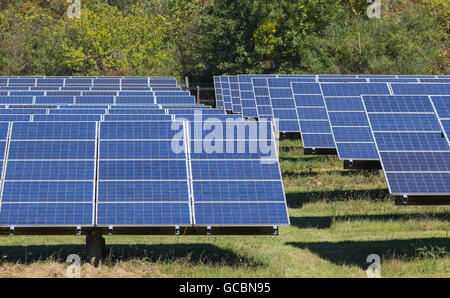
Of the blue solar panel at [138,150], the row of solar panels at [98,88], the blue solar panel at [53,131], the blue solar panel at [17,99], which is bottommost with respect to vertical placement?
the blue solar panel at [138,150]

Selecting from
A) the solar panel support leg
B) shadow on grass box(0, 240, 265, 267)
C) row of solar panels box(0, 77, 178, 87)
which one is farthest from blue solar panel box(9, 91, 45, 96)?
the solar panel support leg

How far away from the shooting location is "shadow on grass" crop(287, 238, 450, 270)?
1661cm

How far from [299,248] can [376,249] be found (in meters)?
1.73

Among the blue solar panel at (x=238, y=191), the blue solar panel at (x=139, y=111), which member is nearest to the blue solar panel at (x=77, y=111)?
the blue solar panel at (x=139, y=111)

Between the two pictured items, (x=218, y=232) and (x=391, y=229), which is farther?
(x=391, y=229)

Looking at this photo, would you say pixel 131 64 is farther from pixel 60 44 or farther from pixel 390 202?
pixel 390 202

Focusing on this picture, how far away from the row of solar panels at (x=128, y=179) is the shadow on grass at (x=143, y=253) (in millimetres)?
1256

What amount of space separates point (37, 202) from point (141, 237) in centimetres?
499

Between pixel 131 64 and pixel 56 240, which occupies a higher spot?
pixel 131 64

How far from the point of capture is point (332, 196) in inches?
980

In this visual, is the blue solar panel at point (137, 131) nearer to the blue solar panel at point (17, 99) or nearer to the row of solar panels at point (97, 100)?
the row of solar panels at point (97, 100)

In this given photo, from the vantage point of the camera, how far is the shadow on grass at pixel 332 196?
24.2 m

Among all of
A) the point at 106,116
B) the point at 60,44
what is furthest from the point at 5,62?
the point at 106,116

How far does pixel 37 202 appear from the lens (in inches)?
581
